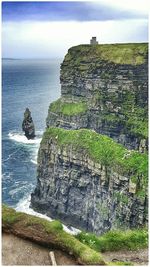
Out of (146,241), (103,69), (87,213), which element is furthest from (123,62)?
(146,241)

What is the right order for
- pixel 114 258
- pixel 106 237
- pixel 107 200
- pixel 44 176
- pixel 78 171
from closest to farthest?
pixel 114 258, pixel 106 237, pixel 107 200, pixel 78 171, pixel 44 176

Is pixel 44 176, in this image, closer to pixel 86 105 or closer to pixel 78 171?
pixel 78 171

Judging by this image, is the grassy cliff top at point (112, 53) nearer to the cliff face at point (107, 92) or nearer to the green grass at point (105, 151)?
the cliff face at point (107, 92)

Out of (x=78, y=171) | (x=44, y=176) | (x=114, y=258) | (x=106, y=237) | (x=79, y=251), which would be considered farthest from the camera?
(x=44, y=176)

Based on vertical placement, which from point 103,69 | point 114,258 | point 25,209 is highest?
point 103,69

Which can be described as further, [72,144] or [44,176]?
[44,176]

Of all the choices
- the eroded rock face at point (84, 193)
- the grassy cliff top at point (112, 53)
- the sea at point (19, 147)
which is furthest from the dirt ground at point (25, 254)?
the grassy cliff top at point (112, 53)
